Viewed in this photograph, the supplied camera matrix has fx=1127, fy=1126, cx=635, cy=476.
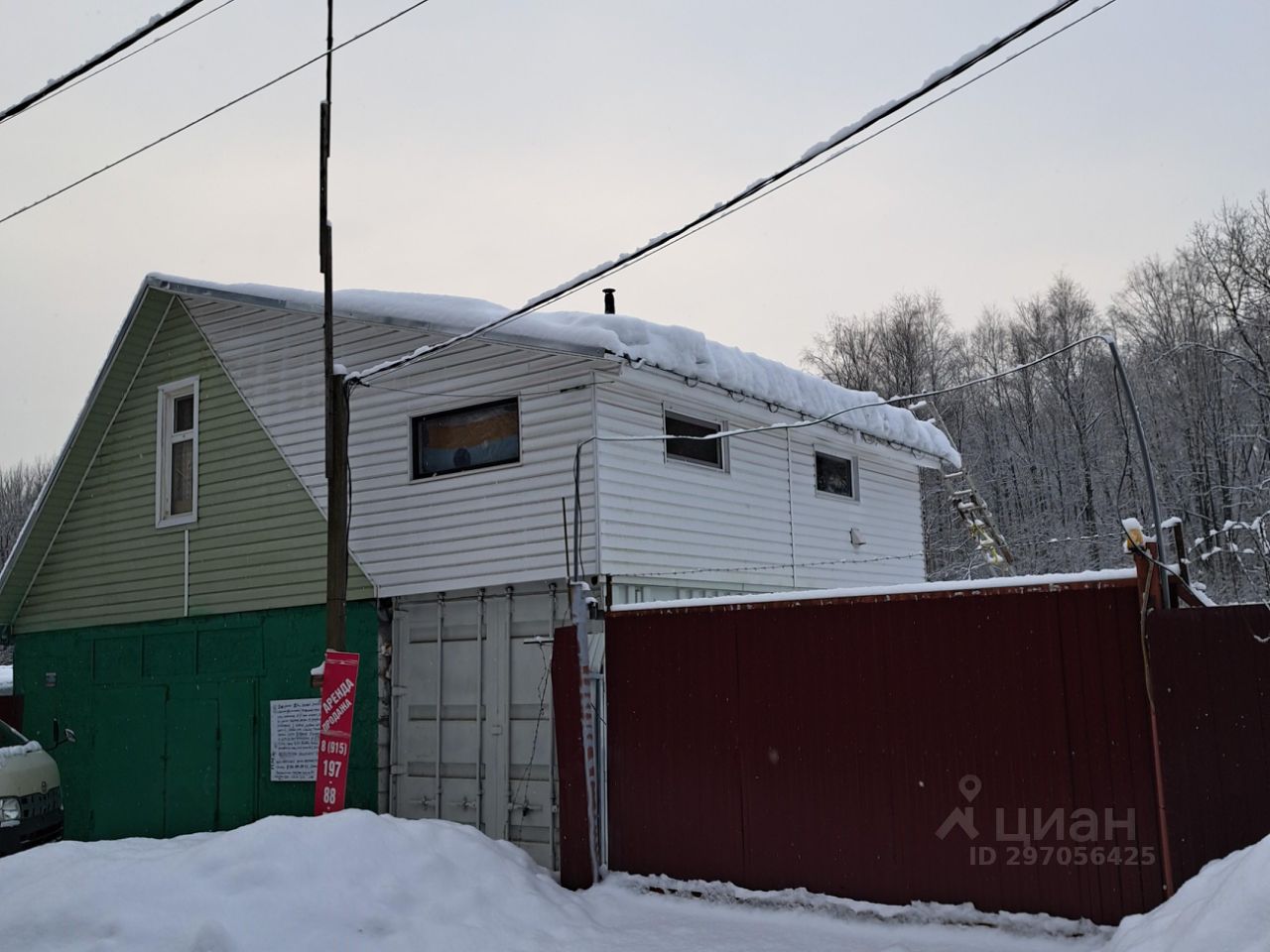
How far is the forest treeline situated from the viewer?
95.0ft

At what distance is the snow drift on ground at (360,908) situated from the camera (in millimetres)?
6645

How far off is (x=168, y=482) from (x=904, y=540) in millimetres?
10421

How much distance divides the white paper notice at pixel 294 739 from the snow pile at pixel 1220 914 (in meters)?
8.91

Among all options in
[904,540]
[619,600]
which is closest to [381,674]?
A: [619,600]

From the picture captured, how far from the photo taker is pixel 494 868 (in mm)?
8344

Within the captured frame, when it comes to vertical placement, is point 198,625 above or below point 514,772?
above

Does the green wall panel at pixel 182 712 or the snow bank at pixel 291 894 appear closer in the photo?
the snow bank at pixel 291 894

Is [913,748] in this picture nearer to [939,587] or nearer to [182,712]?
[939,587]

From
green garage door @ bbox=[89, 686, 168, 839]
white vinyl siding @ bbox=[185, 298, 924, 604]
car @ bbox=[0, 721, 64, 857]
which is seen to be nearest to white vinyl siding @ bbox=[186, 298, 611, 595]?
white vinyl siding @ bbox=[185, 298, 924, 604]

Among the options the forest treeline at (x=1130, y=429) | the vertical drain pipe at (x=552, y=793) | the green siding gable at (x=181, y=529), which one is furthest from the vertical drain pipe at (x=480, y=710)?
the forest treeline at (x=1130, y=429)

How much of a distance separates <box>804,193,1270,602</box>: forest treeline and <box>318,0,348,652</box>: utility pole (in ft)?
67.4

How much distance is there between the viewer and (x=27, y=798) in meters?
11.3

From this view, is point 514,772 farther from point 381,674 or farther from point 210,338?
point 210,338

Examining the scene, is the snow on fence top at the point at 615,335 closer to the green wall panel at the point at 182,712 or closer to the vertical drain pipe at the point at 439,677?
the vertical drain pipe at the point at 439,677
